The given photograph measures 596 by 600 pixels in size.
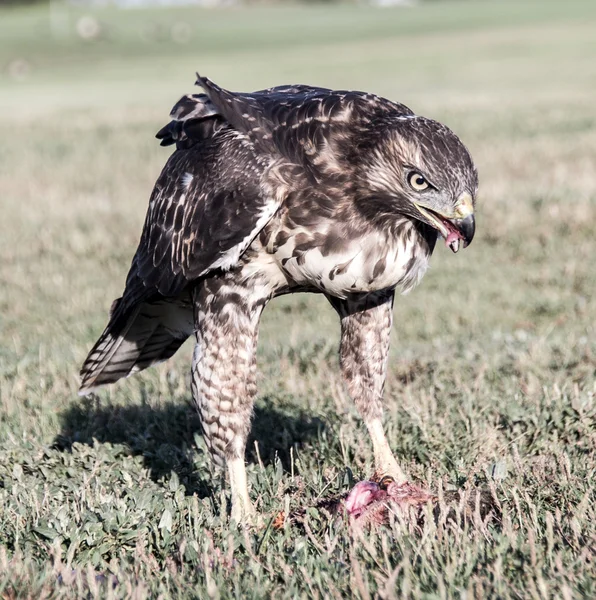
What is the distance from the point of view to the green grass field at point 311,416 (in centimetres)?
326

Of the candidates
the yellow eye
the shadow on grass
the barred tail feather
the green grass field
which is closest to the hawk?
the yellow eye

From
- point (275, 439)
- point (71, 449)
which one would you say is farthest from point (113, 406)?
point (275, 439)

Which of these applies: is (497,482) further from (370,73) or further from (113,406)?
(370,73)

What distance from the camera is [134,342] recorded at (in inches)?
206

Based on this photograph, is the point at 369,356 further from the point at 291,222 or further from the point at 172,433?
the point at 172,433

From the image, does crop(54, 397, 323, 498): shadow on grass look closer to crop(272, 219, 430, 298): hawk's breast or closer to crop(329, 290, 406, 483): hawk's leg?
crop(329, 290, 406, 483): hawk's leg

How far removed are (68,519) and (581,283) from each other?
6156 mm

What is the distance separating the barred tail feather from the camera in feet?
16.9

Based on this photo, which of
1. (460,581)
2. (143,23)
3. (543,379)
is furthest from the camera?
(143,23)

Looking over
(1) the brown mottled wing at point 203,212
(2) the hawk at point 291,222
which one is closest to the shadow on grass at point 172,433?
(2) the hawk at point 291,222

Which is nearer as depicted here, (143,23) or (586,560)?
→ (586,560)

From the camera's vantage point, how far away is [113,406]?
5758 mm

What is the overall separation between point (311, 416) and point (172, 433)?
756 millimetres

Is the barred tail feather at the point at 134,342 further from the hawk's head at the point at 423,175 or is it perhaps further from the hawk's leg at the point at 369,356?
the hawk's head at the point at 423,175
